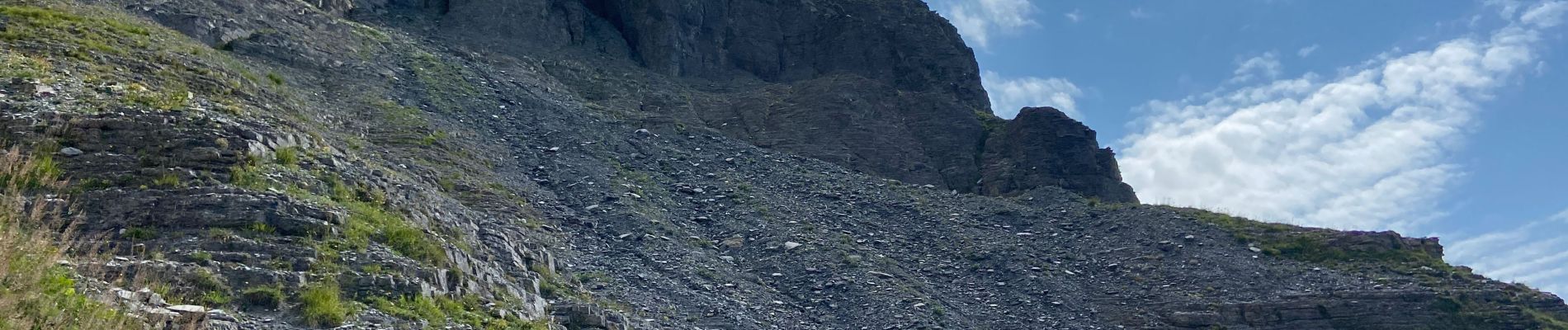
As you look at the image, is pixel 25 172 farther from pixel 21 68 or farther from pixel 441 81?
pixel 441 81

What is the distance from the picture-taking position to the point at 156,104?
843 inches

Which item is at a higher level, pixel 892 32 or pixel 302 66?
pixel 892 32

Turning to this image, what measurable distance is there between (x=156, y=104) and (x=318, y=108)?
9.41m

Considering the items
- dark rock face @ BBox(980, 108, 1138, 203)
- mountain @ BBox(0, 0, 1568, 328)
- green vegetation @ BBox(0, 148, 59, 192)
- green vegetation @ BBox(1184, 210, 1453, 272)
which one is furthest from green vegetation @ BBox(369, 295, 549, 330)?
dark rock face @ BBox(980, 108, 1138, 203)

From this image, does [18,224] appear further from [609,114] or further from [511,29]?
[511,29]

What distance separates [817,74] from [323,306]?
117 feet

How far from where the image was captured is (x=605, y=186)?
31.7 metres

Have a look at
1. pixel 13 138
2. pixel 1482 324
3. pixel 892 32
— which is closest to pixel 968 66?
pixel 892 32

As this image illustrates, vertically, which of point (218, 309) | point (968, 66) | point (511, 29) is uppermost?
point (968, 66)

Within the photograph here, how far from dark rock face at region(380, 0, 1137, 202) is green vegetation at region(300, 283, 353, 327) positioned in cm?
2498

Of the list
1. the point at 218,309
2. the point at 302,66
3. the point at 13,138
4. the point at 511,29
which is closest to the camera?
the point at 218,309

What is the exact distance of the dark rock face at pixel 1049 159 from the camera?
136 ft

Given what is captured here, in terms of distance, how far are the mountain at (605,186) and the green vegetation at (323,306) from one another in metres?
0.05

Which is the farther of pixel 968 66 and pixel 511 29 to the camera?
pixel 968 66
